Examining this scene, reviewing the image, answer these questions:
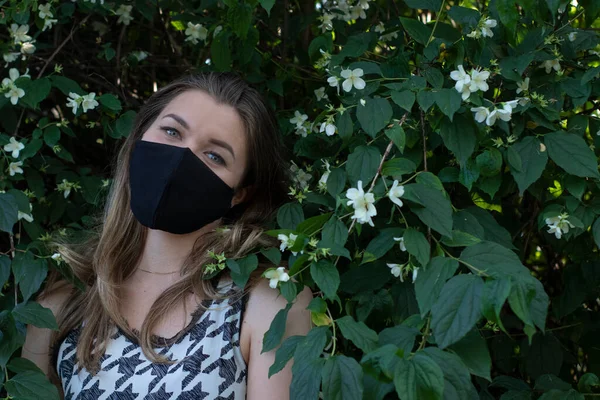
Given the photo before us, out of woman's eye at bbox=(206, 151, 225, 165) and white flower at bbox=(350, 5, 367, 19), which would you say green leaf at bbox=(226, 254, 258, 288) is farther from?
white flower at bbox=(350, 5, 367, 19)

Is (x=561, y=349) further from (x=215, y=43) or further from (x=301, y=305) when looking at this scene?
(x=215, y=43)

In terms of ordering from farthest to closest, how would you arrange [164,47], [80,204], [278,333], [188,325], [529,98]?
1. [164,47]
2. [80,204]
3. [188,325]
4. [529,98]
5. [278,333]

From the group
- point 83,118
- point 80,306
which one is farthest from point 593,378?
point 83,118

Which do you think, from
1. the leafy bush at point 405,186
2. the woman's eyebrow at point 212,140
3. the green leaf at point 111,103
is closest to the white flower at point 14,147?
the leafy bush at point 405,186

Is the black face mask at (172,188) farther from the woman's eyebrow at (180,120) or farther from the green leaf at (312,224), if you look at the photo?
the green leaf at (312,224)

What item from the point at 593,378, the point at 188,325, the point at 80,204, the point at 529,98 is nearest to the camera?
the point at 593,378

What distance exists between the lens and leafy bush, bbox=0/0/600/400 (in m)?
1.51

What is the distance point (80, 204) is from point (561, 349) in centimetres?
160

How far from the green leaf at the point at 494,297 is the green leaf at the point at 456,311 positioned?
19mm

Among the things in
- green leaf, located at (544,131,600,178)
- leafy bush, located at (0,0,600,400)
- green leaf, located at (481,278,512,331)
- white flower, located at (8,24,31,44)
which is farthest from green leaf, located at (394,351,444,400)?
white flower, located at (8,24,31,44)

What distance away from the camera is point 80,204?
2.70 m

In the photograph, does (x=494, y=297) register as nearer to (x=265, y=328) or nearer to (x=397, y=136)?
(x=397, y=136)

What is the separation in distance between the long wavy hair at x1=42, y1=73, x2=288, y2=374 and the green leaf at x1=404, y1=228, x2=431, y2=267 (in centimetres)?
56

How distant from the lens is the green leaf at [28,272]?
6.41 ft
